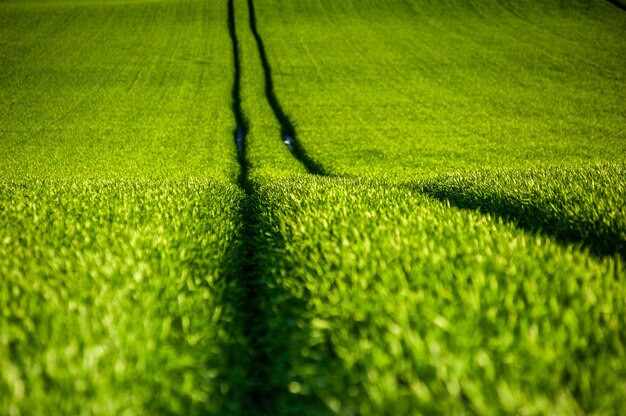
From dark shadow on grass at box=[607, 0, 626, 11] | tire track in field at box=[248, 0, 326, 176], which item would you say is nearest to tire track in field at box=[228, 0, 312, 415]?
tire track in field at box=[248, 0, 326, 176]

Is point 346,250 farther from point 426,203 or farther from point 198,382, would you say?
point 426,203

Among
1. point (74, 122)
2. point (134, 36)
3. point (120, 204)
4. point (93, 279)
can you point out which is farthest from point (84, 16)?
point (93, 279)

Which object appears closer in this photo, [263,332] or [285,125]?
[263,332]

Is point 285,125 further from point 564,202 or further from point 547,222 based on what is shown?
point 547,222

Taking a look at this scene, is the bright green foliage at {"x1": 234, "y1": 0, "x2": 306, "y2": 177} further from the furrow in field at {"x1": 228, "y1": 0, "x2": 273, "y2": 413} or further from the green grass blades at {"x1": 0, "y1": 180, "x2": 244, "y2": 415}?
the green grass blades at {"x1": 0, "y1": 180, "x2": 244, "y2": 415}

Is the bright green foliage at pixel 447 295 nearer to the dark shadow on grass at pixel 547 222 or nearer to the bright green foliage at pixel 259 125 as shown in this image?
the dark shadow on grass at pixel 547 222

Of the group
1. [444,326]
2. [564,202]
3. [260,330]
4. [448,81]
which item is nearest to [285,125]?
[448,81]
